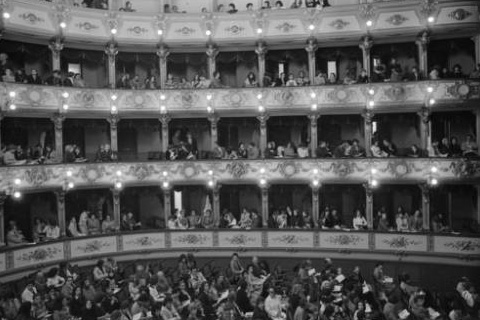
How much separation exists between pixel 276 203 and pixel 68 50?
14378mm

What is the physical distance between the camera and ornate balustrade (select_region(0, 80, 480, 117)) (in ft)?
92.1

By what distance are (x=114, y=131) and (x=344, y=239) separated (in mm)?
13668

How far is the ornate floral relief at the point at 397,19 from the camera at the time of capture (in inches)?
1159

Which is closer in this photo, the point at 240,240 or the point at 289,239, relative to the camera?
the point at 289,239

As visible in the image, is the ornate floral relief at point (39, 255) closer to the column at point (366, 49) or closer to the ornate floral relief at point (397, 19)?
the column at point (366, 49)

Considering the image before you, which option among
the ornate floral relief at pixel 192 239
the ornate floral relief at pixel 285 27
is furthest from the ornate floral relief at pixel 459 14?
the ornate floral relief at pixel 192 239

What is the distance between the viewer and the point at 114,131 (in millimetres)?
31359

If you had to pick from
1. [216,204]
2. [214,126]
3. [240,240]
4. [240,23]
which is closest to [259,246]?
[240,240]

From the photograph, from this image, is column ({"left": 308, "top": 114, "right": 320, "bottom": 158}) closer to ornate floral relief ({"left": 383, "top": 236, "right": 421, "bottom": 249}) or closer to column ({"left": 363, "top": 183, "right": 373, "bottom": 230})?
column ({"left": 363, "top": 183, "right": 373, "bottom": 230})

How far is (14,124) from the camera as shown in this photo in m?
29.5

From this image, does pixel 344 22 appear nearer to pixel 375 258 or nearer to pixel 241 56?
pixel 241 56

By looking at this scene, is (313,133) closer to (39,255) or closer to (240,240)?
(240,240)

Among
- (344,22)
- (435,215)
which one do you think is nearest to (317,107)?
(344,22)

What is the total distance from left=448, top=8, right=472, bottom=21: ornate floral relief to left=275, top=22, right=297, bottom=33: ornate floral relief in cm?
804
